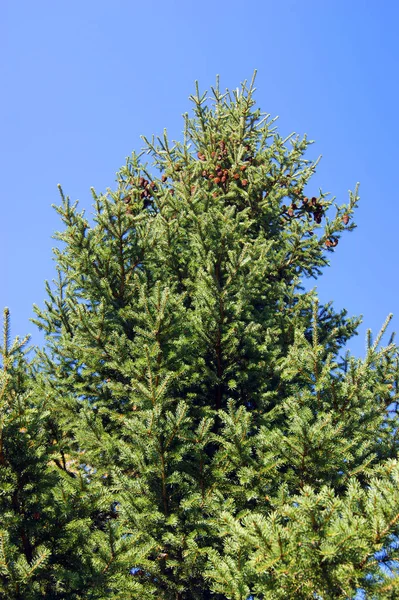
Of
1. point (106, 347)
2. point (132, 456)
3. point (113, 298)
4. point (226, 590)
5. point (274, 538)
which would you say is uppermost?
point (113, 298)

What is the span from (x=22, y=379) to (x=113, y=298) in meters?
3.13

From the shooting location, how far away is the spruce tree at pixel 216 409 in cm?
423

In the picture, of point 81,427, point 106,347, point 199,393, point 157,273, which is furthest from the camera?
point 157,273

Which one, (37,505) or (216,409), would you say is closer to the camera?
(37,505)

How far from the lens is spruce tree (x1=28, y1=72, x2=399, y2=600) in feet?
13.9

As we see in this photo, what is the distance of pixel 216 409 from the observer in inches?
311

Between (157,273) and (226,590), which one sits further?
(157,273)

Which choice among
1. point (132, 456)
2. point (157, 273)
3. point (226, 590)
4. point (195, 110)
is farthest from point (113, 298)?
point (195, 110)

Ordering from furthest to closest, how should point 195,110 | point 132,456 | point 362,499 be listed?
point 195,110
point 132,456
point 362,499

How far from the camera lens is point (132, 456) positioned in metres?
5.81

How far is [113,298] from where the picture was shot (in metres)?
8.26

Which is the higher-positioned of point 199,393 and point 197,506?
point 199,393

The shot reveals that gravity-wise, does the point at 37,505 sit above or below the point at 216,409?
below

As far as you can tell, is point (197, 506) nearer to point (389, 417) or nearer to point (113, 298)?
point (113, 298)
